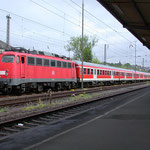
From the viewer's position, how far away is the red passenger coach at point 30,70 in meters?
15.9

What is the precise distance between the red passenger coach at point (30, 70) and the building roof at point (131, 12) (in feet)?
25.7

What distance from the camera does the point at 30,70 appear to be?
17312mm

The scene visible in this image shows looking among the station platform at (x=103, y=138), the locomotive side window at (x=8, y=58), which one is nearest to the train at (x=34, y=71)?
the locomotive side window at (x=8, y=58)

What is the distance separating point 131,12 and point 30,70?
9144 millimetres

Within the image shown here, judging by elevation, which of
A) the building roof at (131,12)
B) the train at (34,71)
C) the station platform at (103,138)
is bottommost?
the station platform at (103,138)

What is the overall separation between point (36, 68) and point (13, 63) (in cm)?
251

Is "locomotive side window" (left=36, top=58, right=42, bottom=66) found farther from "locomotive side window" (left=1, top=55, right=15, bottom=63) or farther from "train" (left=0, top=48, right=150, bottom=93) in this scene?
"locomotive side window" (left=1, top=55, right=15, bottom=63)

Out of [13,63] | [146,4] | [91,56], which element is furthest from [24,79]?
[91,56]

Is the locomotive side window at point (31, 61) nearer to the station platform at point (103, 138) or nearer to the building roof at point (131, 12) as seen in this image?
the building roof at point (131, 12)

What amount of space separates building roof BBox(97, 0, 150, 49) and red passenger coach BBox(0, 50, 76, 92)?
7830 millimetres

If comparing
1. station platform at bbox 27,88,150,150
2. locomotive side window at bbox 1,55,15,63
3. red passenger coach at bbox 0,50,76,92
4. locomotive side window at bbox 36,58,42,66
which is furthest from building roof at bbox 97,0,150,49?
locomotive side window at bbox 1,55,15,63

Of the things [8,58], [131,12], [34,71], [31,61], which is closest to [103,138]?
[131,12]

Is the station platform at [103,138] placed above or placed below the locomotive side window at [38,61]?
below

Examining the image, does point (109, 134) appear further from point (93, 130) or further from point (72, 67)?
point (72, 67)
